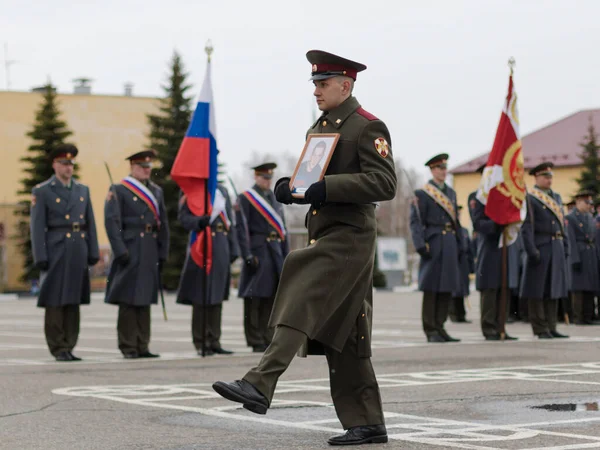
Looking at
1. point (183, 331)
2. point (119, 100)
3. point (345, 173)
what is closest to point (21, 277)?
point (119, 100)

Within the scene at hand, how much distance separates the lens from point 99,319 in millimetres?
23844

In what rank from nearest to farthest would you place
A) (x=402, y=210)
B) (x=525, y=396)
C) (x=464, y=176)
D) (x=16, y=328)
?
(x=525, y=396), (x=16, y=328), (x=464, y=176), (x=402, y=210)

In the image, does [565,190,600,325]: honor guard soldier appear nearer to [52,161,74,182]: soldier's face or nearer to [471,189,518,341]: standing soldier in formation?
[471,189,518,341]: standing soldier in formation

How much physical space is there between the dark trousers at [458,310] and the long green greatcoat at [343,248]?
1435cm

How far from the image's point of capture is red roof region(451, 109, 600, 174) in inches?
2584

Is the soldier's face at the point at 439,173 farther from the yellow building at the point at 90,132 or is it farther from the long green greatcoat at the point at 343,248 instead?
the yellow building at the point at 90,132

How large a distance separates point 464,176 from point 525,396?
63.2 metres

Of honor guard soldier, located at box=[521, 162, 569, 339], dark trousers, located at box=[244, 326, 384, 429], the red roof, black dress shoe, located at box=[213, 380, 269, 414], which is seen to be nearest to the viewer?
black dress shoe, located at box=[213, 380, 269, 414]

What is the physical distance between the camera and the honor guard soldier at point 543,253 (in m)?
15.5

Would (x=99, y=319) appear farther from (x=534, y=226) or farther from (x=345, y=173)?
(x=345, y=173)

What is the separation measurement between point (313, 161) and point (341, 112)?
29 centimetres

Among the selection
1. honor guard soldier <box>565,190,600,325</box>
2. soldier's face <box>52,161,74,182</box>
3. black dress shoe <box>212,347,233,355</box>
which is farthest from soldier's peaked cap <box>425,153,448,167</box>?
honor guard soldier <box>565,190,600,325</box>

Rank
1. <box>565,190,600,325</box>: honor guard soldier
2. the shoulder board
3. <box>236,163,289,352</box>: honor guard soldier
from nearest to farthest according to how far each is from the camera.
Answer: the shoulder board, <box>236,163,289,352</box>: honor guard soldier, <box>565,190,600,325</box>: honor guard soldier

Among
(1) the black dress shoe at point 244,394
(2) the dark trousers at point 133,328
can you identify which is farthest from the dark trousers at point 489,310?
(1) the black dress shoe at point 244,394
